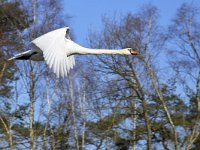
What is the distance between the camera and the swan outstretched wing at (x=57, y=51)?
34.0 ft

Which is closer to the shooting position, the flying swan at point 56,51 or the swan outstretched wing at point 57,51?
the swan outstretched wing at point 57,51

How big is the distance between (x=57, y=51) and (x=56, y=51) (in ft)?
0.07

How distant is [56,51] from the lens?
1095 centimetres

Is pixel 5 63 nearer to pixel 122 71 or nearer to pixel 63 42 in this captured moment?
pixel 122 71

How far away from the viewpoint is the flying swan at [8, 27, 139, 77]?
411 inches

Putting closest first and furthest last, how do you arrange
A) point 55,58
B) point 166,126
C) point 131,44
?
point 55,58 → point 131,44 → point 166,126

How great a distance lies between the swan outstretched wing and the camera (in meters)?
10.3

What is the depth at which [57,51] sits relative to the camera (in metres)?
11.0

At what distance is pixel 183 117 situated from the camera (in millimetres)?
27406

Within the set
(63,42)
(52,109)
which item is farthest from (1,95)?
(63,42)

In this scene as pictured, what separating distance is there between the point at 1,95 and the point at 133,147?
19.6 ft

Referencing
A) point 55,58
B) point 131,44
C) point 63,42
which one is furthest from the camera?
point 131,44

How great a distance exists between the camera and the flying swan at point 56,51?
10449 millimetres

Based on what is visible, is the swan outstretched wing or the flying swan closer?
the swan outstretched wing
